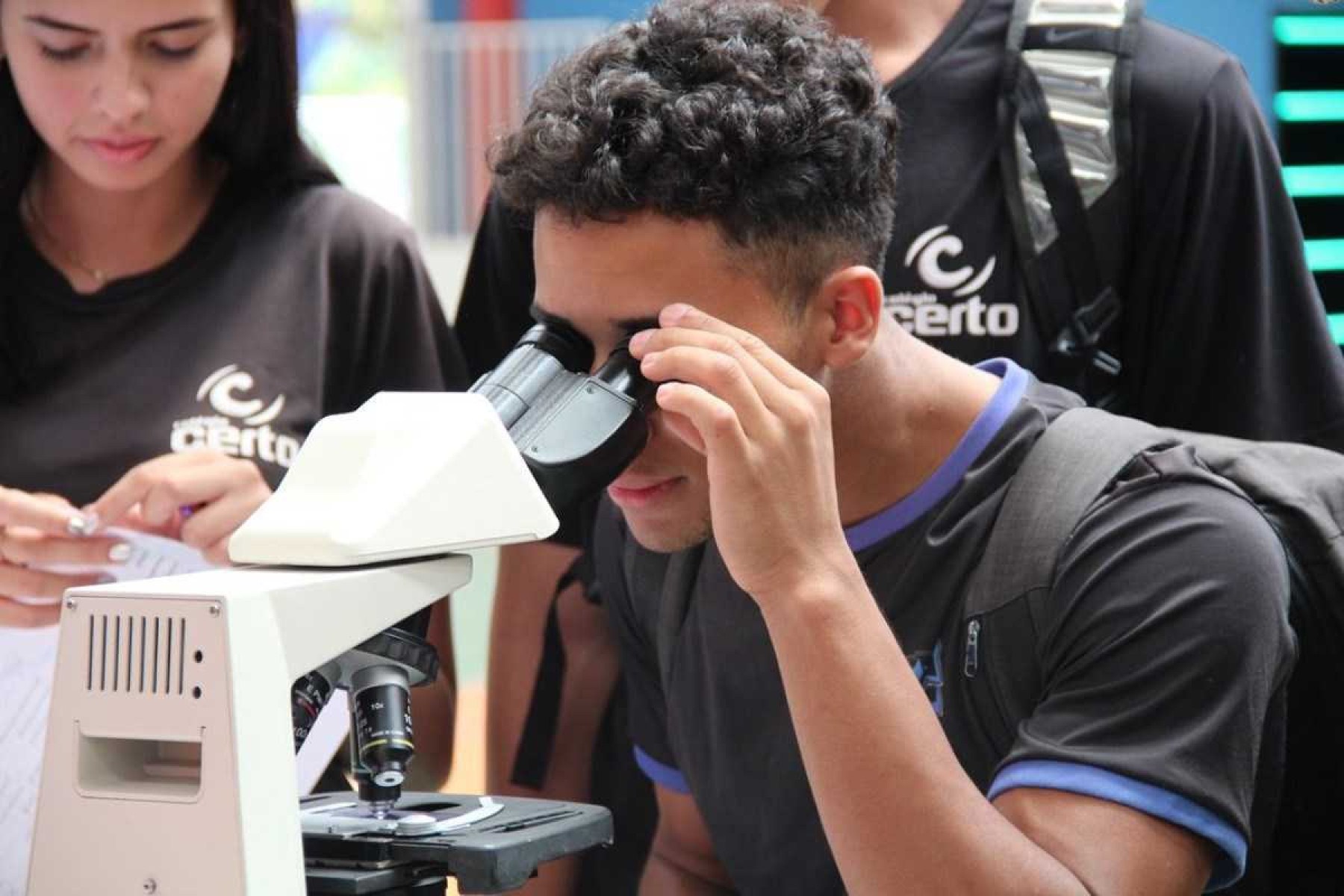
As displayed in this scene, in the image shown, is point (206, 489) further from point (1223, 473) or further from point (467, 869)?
point (1223, 473)

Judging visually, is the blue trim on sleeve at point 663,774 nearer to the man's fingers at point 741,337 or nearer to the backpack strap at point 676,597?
Answer: the backpack strap at point 676,597

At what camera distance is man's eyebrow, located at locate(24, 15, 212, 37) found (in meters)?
1.96

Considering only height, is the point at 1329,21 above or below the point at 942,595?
above

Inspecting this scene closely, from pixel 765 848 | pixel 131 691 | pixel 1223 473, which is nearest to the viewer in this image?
pixel 131 691

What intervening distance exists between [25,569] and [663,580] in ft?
1.95

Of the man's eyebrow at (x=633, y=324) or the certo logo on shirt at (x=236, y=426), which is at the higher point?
the man's eyebrow at (x=633, y=324)

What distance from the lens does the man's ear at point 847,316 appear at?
62.4 inches

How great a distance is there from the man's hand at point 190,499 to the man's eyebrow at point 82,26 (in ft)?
1.48

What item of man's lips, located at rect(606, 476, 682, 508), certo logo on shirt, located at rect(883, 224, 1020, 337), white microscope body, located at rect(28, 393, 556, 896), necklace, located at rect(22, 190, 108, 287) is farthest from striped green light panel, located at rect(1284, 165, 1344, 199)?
white microscope body, located at rect(28, 393, 556, 896)

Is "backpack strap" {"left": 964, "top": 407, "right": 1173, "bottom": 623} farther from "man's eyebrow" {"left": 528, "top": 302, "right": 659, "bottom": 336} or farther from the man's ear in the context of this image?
"man's eyebrow" {"left": 528, "top": 302, "right": 659, "bottom": 336}

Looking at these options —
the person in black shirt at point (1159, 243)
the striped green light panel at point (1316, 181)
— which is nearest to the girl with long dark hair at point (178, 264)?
the person in black shirt at point (1159, 243)

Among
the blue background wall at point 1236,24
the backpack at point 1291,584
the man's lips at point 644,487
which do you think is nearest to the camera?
the backpack at point 1291,584

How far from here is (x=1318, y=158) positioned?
288cm

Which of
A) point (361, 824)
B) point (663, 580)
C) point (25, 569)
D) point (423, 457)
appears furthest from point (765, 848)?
point (25, 569)
